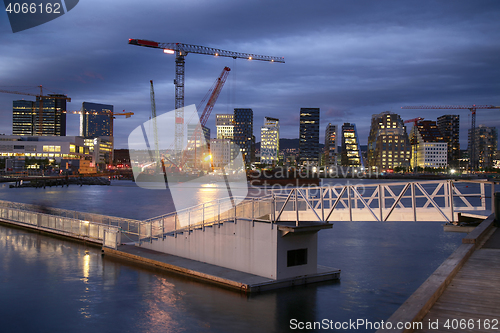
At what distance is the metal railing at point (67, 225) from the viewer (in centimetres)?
2495

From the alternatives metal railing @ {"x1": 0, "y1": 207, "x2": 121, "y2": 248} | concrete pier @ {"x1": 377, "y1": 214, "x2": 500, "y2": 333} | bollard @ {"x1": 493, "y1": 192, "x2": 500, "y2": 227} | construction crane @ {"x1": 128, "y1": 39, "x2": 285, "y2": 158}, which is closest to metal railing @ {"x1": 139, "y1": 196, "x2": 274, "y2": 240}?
metal railing @ {"x1": 0, "y1": 207, "x2": 121, "y2": 248}

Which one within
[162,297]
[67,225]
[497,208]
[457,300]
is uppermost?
[497,208]

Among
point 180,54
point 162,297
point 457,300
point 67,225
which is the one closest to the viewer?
point 457,300

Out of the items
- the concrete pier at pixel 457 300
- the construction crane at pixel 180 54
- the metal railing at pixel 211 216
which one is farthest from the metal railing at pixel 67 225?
the construction crane at pixel 180 54

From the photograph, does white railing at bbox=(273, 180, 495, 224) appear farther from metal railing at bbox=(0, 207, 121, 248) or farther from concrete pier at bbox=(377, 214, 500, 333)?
metal railing at bbox=(0, 207, 121, 248)

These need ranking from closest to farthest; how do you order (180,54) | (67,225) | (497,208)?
(497,208) → (67,225) → (180,54)

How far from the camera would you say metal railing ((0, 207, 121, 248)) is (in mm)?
24955

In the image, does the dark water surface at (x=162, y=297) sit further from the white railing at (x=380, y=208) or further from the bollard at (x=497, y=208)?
the bollard at (x=497, y=208)

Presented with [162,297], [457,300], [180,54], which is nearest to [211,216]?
[162,297]

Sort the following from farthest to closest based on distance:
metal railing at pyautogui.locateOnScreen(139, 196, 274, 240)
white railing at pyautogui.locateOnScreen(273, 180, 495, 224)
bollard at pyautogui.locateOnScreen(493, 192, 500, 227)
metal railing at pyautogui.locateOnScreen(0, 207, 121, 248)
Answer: metal railing at pyautogui.locateOnScreen(0, 207, 121, 248)
metal railing at pyautogui.locateOnScreen(139, 196, 274, 240)
bollard at pyautogui.locateOnScreen(493, 192, 500, 227)
white railing at pyautogui.locateOnScreen(273, 180, 495, 224)

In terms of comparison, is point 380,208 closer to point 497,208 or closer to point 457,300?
point 497,208

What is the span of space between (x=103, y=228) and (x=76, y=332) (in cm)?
1311

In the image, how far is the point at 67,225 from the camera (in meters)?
30.0

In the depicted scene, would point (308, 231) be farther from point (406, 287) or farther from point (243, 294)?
point (406, 287)
